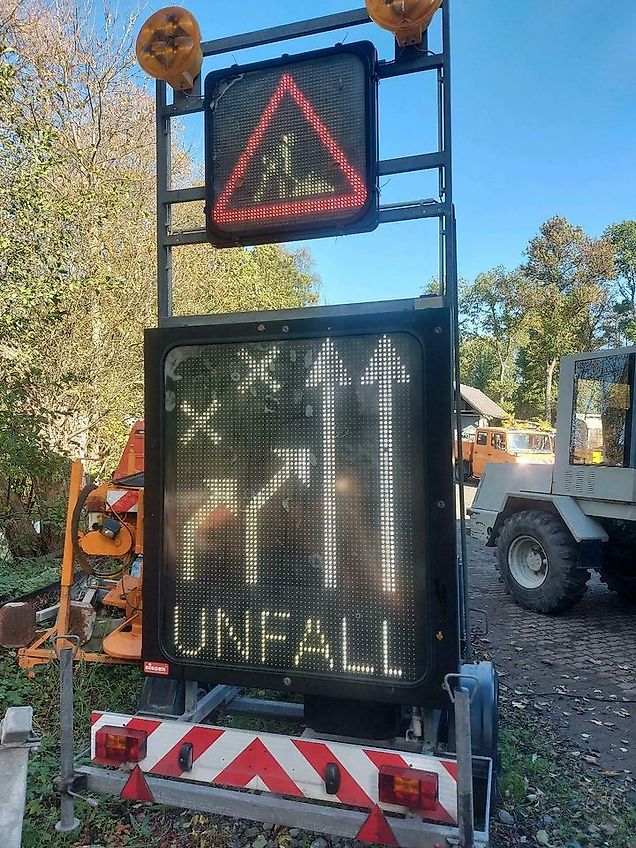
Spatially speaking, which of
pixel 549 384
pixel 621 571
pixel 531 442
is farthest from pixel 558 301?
pixel 621 571

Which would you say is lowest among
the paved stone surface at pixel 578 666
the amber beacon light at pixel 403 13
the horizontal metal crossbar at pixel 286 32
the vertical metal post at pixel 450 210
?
the paved stone surface at pixel 578 666

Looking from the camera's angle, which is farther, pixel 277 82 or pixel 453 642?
pixel 277 82

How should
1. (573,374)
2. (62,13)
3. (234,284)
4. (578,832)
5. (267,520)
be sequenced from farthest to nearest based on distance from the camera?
(234,284), (62,13), (573,374), (578,832), (267,520)

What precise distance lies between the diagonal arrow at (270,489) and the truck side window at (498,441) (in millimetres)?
17388

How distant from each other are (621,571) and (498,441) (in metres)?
12.5

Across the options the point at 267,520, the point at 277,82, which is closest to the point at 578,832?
the point at 267,520

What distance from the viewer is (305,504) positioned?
2137 millimetres

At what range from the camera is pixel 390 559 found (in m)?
2.03

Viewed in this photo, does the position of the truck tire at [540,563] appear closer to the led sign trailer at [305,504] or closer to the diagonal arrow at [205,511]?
the led sign trailer at [305,504]

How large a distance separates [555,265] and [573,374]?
29.7 metres

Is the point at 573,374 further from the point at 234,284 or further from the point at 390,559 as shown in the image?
the point at 234,284

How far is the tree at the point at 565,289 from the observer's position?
3219 cm

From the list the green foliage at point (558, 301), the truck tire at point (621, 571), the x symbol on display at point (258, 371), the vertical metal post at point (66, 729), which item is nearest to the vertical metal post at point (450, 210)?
the x symbol on display at point (258, 371)

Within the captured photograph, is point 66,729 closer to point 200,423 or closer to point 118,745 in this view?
point 118,745
